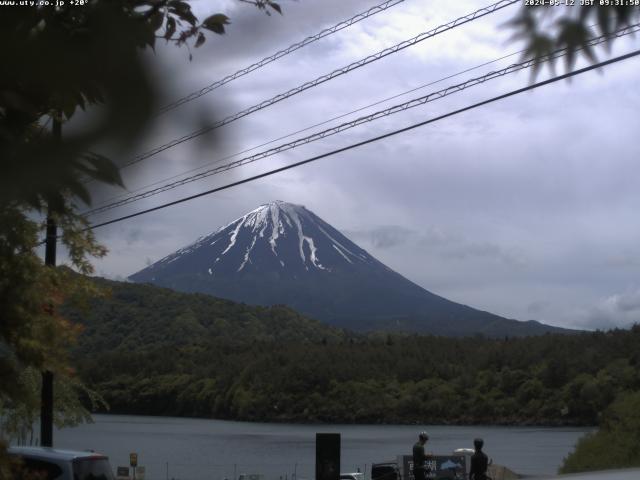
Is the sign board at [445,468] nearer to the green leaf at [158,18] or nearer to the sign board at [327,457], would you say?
the sign board at [327,457]

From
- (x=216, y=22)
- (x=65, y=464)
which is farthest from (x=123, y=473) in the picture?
(x=216, y=22)

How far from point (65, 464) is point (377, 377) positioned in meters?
70.3

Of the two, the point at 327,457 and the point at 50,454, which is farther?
the point at 327,457

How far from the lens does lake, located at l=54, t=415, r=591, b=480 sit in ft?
154

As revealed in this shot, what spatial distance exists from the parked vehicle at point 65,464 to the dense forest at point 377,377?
151 feet

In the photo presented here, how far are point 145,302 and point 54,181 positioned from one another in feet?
174

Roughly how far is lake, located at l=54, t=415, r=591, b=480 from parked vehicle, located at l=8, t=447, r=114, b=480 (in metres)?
29.6

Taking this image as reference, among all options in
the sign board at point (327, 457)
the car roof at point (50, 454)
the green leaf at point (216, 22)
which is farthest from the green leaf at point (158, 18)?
the sign board at point (327, 457)

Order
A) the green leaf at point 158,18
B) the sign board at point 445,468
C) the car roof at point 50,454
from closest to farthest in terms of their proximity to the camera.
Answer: the green leaf at point 158,18 < the car roof at point 50,454 < the sign board at point 445,468

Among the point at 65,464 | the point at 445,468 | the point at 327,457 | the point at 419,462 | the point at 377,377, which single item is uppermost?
the point at 65,464

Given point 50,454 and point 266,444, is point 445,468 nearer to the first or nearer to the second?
point 50,454

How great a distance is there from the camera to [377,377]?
3209 inches

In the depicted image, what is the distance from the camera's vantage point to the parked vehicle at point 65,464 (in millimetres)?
12242

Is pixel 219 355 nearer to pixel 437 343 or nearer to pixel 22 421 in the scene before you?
pixel 437 343
